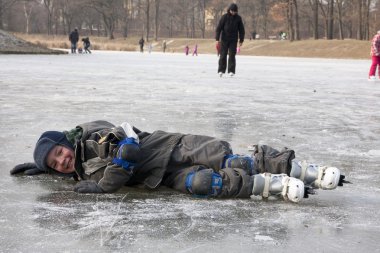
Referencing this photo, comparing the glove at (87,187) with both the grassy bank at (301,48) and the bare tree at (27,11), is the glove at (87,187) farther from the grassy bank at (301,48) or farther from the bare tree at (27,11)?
the bare tree at (27,11)

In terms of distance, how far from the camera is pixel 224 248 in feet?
7.69

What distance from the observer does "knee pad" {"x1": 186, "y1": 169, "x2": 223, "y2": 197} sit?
3.16 meters

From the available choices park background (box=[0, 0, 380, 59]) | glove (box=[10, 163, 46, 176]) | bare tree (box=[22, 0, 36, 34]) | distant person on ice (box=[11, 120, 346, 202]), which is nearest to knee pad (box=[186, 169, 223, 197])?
distant person on ice (box=[11, 120, 346, 202])

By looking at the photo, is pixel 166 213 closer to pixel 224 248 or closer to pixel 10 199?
pixel 224 248

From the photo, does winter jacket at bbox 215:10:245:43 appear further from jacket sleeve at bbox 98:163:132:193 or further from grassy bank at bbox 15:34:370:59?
grassy bank at bbox 15:34:370:59

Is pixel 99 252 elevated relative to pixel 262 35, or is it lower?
lower

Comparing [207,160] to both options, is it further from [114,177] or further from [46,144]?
[46,144]

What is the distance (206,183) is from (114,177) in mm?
533

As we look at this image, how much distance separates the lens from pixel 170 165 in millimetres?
3465

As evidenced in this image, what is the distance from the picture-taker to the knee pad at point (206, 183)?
3.16 m

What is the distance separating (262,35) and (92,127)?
77691 millimetres

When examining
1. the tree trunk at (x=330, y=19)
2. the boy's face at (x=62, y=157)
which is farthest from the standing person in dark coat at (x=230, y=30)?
the tree trunk at (x=330, y=19)

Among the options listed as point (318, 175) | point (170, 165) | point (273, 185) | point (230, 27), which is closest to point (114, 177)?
point (170, 165)

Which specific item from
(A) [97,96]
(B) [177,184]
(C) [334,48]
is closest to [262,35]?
(C) [334,48]
